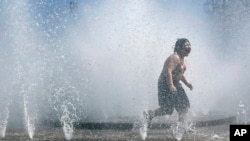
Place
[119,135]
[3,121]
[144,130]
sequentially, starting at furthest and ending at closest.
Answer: [3,121], [144,130], [119,135]

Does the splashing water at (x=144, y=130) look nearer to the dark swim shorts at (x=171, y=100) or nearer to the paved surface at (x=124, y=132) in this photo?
the paved surface at (x=124, y=132)

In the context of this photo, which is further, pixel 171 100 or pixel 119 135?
pixel 171 100

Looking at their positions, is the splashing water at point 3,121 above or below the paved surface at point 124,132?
above

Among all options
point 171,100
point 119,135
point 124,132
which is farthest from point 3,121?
point 171,100

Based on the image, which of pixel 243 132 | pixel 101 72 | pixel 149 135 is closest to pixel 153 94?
pixel 101 72

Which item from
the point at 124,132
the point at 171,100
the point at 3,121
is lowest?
the point at 124,132

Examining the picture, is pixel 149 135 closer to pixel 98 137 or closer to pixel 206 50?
pixel 98 137

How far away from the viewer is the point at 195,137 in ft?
25.8

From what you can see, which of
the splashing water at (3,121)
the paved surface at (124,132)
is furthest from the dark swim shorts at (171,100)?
the splashing water at (3,121)

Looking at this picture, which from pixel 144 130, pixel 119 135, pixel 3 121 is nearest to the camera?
pixel 119 135

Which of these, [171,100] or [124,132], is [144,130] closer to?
Answer: [124,132]

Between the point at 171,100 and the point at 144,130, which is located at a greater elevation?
the point at 171,100

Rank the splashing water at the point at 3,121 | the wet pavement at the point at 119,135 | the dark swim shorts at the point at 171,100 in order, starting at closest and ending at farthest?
the wet pavement at the point at 119,135
the splashing water at the point at 3,121
the dark swim shorts at the point at 171,100

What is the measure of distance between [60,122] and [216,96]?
7837 mm
